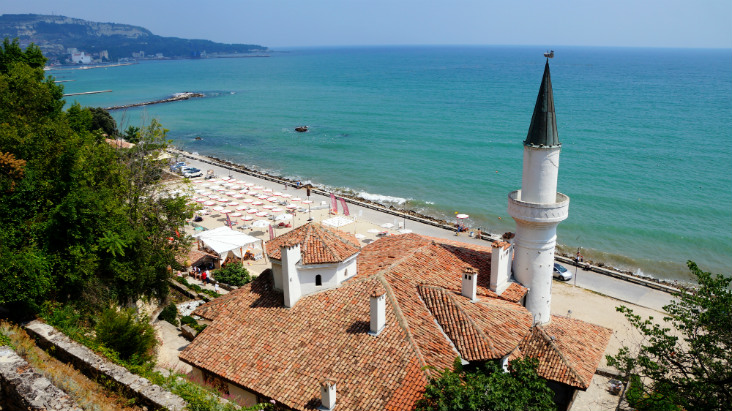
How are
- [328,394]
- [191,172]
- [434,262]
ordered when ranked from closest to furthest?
[328,394] < [434,262] < [191,172]

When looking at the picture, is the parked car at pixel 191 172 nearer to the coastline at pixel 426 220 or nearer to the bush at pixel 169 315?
the coastline at pixel 426 220

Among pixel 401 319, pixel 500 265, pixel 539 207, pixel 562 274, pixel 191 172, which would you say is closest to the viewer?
pixel 401 319

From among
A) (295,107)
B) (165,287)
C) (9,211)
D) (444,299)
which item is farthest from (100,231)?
(295,107)

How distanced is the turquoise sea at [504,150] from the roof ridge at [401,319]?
77.4ft

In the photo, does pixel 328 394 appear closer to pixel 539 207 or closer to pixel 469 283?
pixel 469 283

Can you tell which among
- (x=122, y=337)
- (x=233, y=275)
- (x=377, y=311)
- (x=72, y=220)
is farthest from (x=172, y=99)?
(x=377, y=311)

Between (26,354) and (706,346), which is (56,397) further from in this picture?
(706,346)

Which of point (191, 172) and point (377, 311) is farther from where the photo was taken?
point (191, 172)

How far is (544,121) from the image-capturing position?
18719mm

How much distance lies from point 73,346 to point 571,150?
76.8 meters

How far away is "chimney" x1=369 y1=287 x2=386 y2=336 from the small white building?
9.30ft

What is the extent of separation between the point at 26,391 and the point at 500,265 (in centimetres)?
1523

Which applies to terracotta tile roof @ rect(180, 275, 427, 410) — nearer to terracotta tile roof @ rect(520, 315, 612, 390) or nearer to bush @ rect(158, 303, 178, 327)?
terracotta tile roof @ rect(520, 315, 612, 390)

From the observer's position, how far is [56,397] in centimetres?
962
